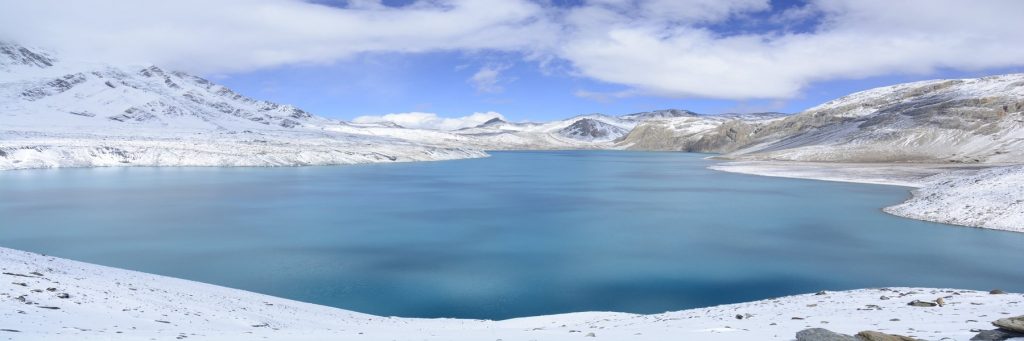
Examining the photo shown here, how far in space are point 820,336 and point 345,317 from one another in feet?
41.5

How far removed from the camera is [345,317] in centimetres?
1825

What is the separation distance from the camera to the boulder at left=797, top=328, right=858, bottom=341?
10406mm

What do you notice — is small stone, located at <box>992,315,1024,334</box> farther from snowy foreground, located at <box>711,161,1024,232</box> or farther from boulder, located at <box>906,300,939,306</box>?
snowy foreground, located at <box>711,161,1024,232</box>

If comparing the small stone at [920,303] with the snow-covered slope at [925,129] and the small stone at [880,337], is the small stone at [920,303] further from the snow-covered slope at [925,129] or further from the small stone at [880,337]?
the snow-covered slope at [925,129]

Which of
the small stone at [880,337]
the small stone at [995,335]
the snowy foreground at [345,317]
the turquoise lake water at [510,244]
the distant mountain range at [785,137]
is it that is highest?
the distant mountain range at [785,137]

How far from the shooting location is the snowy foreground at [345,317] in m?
12.5

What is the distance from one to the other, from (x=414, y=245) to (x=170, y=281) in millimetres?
13500

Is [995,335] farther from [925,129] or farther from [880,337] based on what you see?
[925,129]

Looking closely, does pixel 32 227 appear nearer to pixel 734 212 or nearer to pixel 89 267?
pixel 89 267

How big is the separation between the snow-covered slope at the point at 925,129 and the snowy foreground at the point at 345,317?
94869 millimetres

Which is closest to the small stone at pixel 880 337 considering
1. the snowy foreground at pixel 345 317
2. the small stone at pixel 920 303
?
the snowy foreground at pixel 345 317

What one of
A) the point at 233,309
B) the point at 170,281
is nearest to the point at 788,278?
the point at 233,309

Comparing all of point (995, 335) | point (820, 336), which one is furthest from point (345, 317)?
point (995, 335)

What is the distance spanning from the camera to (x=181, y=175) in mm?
84312
